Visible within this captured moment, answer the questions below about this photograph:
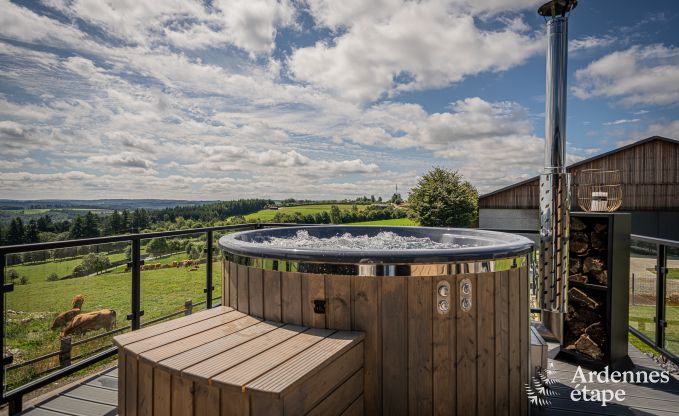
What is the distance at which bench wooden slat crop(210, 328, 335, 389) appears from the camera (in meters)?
1.07

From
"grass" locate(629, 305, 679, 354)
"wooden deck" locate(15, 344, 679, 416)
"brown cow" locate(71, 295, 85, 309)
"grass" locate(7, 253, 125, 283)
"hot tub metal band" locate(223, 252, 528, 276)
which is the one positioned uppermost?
"hot tub metal band" locate(223, 252, 528, 276)

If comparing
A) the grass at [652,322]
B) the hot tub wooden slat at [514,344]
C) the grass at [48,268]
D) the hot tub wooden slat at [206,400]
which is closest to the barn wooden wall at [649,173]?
the grass at [652,322]

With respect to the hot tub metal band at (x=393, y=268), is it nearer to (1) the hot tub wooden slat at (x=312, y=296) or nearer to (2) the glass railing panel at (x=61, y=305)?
(1) the hot tub wooden slat at (x=312, y=296)

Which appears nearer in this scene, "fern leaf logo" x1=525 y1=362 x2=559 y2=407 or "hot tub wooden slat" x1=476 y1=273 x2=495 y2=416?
"hot tub wooden slat" x1=476 y1=273 x2=495 y2=416

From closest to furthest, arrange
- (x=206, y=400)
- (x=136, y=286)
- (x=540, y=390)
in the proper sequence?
(x=206, y=400) → (x=540, y=390) → (x=136, y=286)

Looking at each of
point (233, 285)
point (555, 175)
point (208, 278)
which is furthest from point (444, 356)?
point (208, 278)

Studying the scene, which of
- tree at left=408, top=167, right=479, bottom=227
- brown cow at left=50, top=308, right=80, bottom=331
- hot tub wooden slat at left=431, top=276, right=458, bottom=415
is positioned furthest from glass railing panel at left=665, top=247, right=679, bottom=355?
tree at left=408, top=167, right=479, bottom=227

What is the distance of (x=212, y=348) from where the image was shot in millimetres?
1331

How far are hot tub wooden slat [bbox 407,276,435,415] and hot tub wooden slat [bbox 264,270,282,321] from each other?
581 mm

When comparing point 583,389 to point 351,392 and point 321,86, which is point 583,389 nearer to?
point 351,392

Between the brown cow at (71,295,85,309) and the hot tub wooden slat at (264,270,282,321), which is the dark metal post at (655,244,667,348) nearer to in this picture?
the hot tub wooden slat at (264,270,282,321)

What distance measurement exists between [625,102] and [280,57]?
30.3 feet

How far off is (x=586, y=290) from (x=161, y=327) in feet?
9.38

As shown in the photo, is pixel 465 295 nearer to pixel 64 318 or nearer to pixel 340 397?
pixel 340 397
